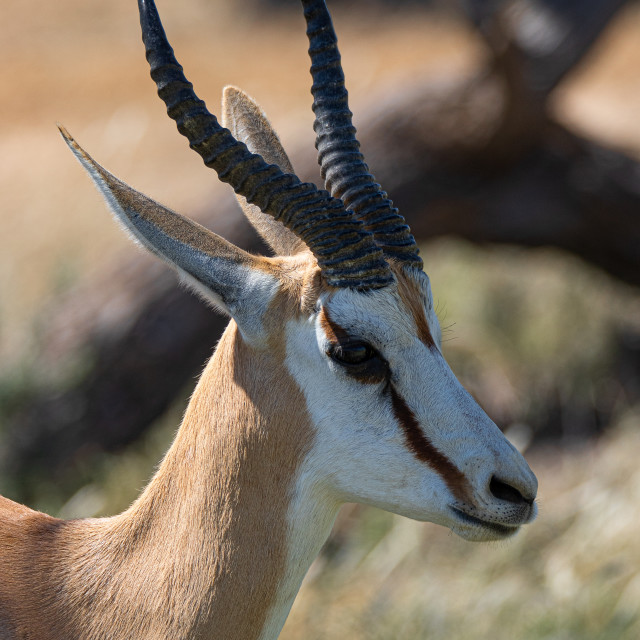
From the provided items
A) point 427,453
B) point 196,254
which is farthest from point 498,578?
point 196,254

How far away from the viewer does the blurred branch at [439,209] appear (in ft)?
24.1

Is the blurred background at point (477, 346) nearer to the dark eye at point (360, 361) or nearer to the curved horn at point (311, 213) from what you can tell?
the dark eye at point (360, 361)

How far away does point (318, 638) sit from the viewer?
18.4ft

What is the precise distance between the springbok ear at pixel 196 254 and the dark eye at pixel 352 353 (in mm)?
262

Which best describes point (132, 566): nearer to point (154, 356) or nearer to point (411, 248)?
point (411, 248)

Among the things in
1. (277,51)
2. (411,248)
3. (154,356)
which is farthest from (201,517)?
(277,51)

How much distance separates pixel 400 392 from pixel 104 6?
77.4ft

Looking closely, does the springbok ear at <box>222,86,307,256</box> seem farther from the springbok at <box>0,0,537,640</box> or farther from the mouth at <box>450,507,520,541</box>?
the mouth at <box>450,507,520,541</box>

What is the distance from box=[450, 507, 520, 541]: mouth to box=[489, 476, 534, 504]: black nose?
0.09 metres

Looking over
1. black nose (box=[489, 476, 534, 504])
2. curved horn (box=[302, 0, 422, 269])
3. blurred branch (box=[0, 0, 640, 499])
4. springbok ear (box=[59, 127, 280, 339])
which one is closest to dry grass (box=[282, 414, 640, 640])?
blurred branch (box=[0, 0, 640, 499])

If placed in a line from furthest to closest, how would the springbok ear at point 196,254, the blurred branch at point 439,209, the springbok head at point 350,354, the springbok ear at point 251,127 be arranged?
the blurred branch at point 439,209 < the springbok ear at point 251,127 < the springbok head at point 350,354 < the springbok ear at point 196,254

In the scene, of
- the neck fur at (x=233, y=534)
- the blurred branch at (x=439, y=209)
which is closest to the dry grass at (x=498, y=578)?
the blurred branch at (x=439, y=209)

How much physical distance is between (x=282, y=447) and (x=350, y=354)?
375 millimetres

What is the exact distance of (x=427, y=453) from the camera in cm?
282
